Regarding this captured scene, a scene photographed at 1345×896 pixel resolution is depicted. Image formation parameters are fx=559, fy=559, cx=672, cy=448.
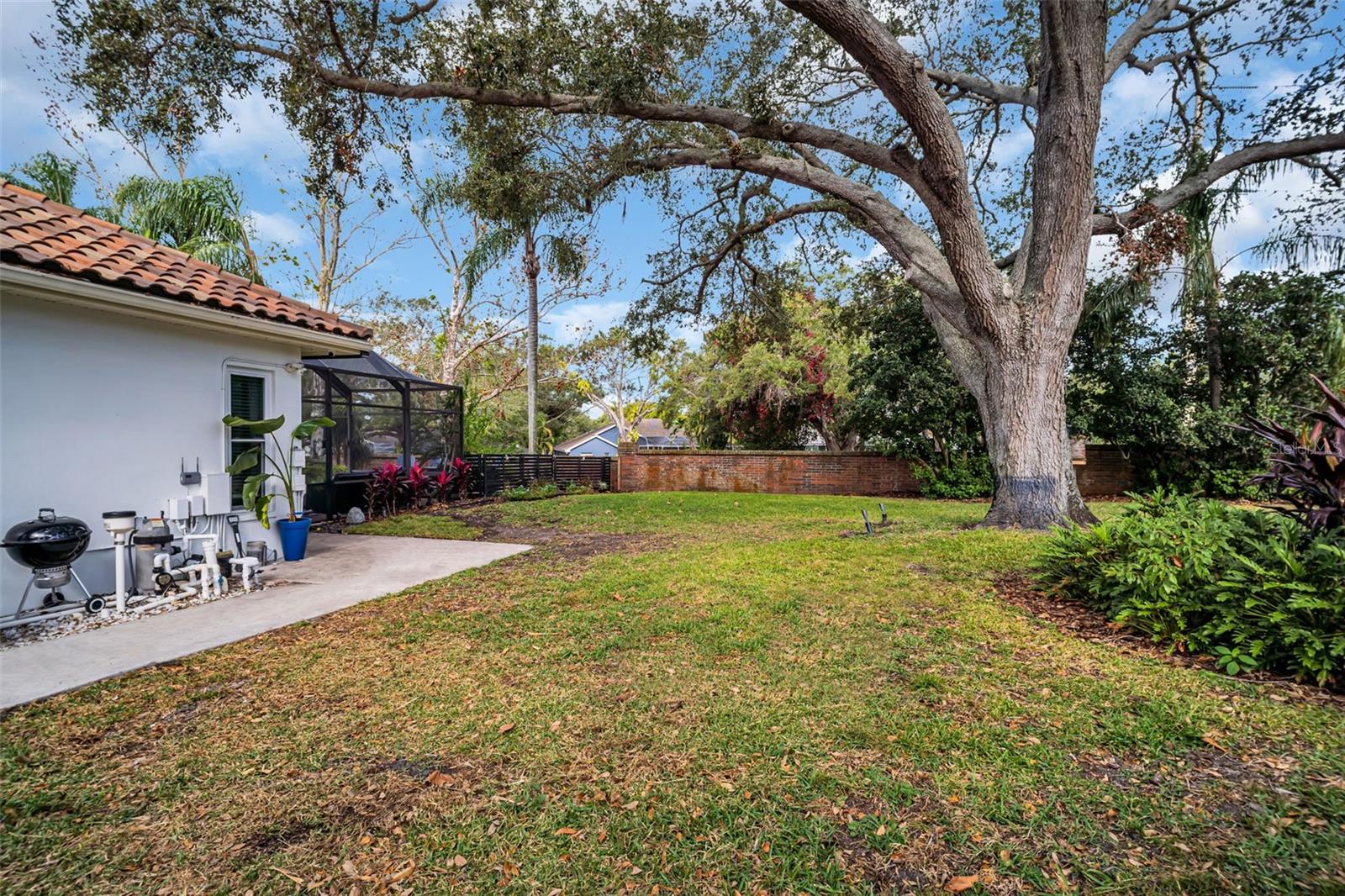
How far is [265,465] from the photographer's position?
630 cm

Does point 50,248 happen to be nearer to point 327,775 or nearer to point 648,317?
point 327,775

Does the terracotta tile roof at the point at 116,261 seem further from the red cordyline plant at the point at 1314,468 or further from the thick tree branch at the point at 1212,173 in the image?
the thick tree branch at the point at 1212,173

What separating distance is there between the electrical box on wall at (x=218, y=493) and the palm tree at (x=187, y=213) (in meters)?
6.92

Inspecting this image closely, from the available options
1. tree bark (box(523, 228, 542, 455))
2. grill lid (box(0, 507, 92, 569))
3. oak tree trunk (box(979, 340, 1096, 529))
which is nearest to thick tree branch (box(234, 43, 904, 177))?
oak tree trunk (box(979, 340, 1096, 529))

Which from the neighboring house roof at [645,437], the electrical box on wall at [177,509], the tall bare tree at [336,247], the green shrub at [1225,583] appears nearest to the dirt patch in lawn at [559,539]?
the electrical box on wall at [177,509]

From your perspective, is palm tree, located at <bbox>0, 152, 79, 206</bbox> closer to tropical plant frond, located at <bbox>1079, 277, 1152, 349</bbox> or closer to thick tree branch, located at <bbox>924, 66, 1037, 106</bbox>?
thick tree branch, located at <bbox>924, 66, 1037, 106</bbox>

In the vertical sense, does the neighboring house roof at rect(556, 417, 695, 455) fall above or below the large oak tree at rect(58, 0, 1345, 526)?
below

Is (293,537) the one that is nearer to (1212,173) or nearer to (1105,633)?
(1105,633)

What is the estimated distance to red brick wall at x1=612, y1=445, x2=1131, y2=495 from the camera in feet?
43.0

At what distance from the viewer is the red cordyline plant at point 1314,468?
3291 mm

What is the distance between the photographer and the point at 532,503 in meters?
12.5

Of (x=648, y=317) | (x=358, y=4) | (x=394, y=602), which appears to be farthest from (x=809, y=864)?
(x=648, y=317)

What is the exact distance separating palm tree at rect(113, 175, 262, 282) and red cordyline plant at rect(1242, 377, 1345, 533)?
47.1 ft

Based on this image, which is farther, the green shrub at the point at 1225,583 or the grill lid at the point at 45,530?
the grill lid at the point at 45,530
